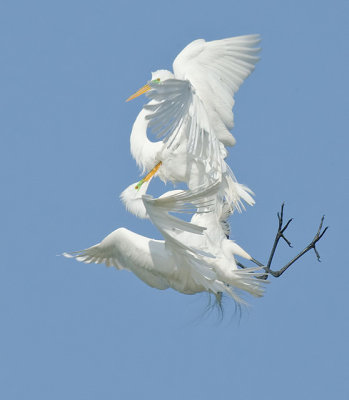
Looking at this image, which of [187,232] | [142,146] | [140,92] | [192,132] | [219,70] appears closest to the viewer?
[192,132]

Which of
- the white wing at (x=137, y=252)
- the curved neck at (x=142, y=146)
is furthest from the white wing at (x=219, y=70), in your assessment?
the white wing at (x=137, y=252)

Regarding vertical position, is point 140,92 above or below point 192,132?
above

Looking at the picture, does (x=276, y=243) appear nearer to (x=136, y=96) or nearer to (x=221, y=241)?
(x=221, y=241)

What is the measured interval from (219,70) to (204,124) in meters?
0.93

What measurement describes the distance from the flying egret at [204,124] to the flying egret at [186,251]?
228 millimetres

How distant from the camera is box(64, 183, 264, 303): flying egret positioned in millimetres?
8305

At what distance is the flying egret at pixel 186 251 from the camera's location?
8.30 metres

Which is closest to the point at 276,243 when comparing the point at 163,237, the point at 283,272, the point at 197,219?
the point at 283,272

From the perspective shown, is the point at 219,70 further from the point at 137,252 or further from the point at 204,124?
the point at 137,252

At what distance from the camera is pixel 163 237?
334 inches

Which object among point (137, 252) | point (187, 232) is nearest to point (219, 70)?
point (187, 232)

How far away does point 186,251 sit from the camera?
851cm

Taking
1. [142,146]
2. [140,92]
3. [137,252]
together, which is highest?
[140,92]

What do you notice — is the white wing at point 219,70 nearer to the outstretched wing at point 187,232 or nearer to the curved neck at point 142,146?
the curved neck at point 142,146
